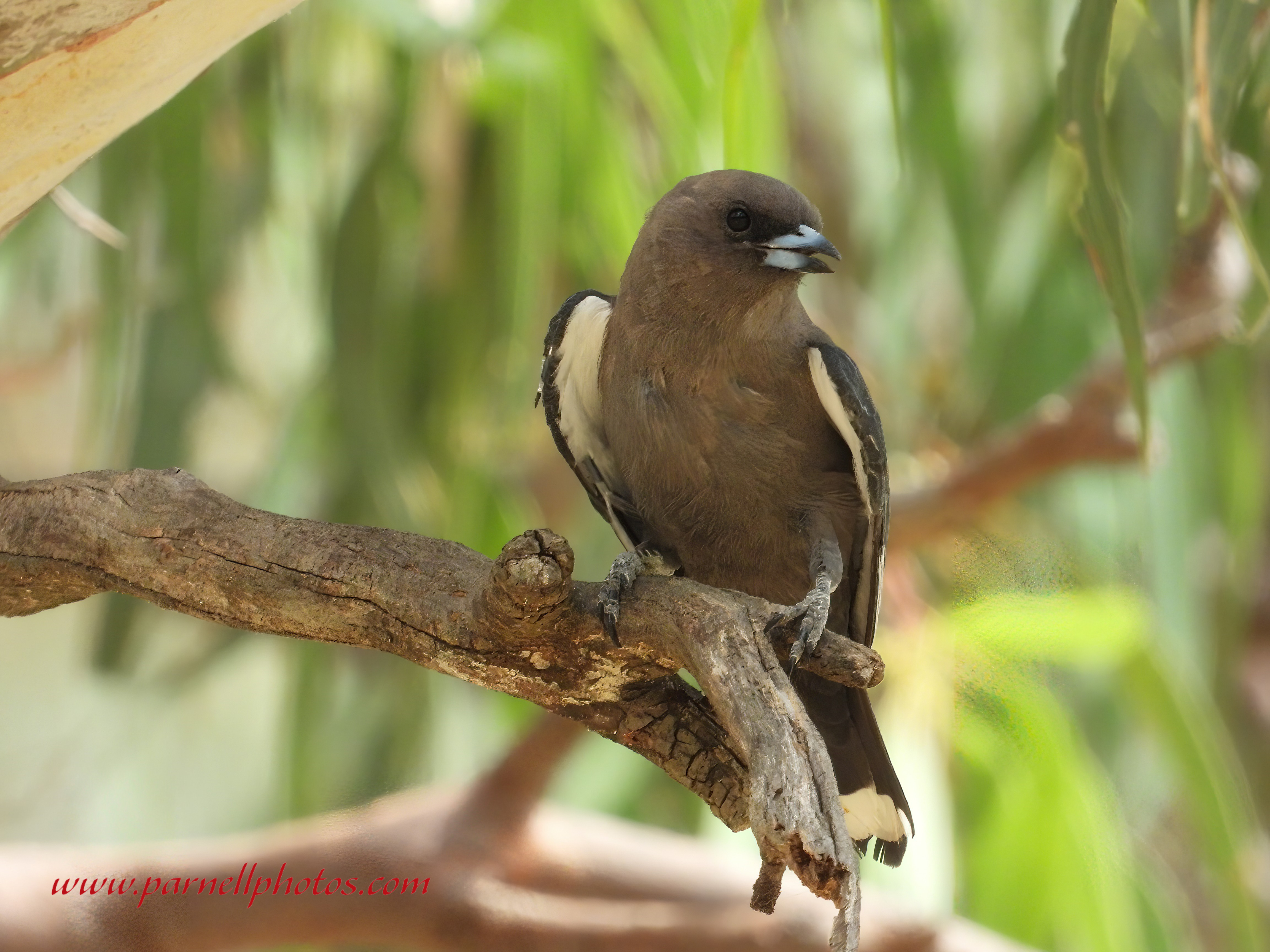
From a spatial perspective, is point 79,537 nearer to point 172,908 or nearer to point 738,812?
point 172,908

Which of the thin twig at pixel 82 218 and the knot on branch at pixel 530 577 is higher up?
the thin twig at pixel 82 218

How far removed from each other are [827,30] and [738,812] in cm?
279

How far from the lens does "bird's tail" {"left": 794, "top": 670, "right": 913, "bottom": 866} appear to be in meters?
1.66

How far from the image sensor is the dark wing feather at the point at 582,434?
6.17 ft

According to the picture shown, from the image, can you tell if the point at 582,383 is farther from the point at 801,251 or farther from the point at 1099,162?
the point at 1099,162

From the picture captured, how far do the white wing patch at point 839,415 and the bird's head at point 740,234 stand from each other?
0.13 metres

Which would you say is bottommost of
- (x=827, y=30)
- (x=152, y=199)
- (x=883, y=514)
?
(x=883, y=514)

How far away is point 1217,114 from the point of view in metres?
1.68

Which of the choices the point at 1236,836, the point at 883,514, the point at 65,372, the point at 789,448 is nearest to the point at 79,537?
the point at 789,448

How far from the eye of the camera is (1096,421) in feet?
8.98

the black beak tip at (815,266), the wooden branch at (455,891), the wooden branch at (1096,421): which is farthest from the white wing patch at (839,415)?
the wooden branch at (1096,421)

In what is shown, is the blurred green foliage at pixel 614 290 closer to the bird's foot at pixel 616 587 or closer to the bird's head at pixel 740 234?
the bird's head at pixel 740 234

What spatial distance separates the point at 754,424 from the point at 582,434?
0.30 m

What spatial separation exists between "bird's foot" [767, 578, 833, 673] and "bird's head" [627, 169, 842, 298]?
461mm
